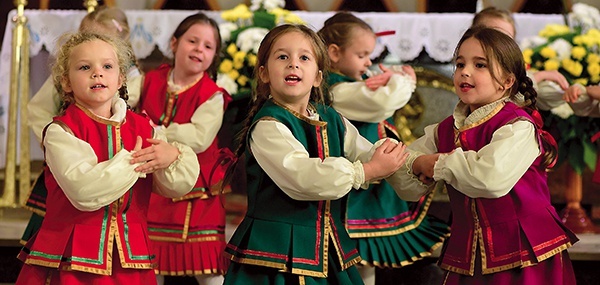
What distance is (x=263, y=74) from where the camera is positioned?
10.5ft

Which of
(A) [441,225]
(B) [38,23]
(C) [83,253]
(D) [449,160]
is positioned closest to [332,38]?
(A) [441,225]

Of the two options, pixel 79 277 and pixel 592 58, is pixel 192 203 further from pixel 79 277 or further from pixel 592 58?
pixel 592 58

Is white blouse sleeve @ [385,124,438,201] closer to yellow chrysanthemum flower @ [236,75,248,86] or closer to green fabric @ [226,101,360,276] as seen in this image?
green fabric @ [226,101,360,276]

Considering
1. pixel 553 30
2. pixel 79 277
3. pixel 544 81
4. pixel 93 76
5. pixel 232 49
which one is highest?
pixel 553 30

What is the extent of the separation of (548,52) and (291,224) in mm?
2138

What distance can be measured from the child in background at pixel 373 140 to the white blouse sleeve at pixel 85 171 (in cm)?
120

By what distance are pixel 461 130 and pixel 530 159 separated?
23 cm

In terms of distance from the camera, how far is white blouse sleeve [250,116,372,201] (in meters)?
2.88

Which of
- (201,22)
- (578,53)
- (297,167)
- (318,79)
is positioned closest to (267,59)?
(318,79)

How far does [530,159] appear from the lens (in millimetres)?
2990

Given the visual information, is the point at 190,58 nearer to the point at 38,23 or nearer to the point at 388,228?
the point at 388,228

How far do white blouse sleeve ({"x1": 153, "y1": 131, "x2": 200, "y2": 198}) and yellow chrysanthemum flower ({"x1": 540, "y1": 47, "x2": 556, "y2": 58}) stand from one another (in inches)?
85.3

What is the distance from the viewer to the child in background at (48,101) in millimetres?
3852

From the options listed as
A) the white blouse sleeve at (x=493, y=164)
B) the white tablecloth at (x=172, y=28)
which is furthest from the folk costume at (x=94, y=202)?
the white tablecloth at (x=172, y=28)
